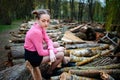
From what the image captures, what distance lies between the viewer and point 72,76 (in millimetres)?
5438

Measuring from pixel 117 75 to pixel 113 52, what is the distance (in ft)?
4.45

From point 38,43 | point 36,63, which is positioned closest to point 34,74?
point 36,63

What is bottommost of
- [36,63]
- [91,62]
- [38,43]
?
[91,62]

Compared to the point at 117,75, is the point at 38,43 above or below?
above

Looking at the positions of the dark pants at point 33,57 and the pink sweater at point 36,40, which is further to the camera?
the dark pants at point 33,57

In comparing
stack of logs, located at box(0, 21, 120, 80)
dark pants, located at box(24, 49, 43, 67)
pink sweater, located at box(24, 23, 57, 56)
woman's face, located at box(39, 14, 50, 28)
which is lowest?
stack of logs, located at box(0, 21, 120, 80)

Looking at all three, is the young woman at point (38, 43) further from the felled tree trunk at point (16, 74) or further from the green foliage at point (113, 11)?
the green foliage at point (113, 11)

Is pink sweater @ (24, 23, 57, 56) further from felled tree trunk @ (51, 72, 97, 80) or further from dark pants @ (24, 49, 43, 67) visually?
felled tree trunk @ (51, 72, 97, 80)

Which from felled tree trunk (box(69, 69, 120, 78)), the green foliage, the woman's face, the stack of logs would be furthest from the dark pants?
the green foliage

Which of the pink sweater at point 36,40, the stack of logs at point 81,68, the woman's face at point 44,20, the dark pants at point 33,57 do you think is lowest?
the stack of logs at point 81,68

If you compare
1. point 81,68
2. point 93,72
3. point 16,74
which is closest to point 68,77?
point 93,72

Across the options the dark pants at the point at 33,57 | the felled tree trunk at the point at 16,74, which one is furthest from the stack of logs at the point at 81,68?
the dark pants at the point at 33,57

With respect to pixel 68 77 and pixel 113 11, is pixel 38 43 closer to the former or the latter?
pixel 68 77

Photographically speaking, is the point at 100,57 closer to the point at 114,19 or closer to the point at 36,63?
the point at 114,19
